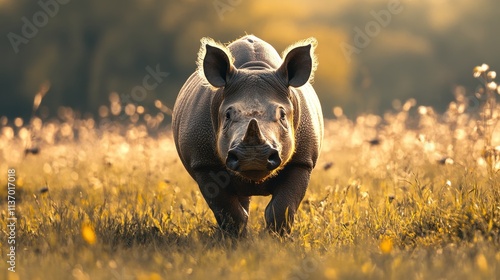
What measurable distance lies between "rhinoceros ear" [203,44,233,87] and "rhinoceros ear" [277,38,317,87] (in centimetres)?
38

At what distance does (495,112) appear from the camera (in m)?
5.94

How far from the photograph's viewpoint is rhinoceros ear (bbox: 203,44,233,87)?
18.4 feet

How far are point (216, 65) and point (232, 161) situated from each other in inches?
43.3

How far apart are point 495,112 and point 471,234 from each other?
4.76 feet

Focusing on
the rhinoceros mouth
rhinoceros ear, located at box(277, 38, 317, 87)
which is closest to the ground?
the rhinoceros mouth

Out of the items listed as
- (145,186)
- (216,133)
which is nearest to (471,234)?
(216,133)

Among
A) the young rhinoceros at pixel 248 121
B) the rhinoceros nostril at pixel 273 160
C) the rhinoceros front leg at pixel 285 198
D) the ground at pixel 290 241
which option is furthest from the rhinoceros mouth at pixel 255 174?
the rhinoceros front leg at pixel 285 198

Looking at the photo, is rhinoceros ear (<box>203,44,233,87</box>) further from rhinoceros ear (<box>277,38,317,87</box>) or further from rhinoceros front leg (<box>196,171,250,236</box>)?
rhinoceros front leg (<box>196,171,250,236</box>)

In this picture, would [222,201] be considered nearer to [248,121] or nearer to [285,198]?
[285,198]

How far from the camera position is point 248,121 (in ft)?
16.6

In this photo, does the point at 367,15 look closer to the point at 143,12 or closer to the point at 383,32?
the point at 383,32

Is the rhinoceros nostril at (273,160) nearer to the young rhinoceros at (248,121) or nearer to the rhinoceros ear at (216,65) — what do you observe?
the young rhinoceros at (248,121)

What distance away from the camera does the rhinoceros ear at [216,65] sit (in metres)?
5.60

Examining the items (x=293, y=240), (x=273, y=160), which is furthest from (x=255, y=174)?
(x=293, y=240)
